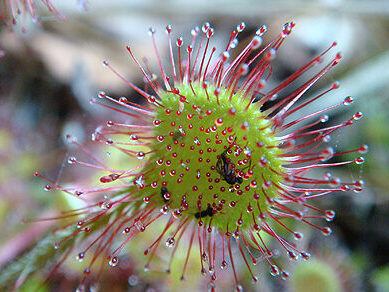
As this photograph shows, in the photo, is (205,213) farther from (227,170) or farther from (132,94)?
(132,94)

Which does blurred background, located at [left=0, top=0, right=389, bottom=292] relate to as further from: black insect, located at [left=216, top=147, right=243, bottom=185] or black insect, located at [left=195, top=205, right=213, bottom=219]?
black insect, located at [left=216, top=147, right=243, bottom=185]

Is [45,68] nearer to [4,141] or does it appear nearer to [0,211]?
[4,141]

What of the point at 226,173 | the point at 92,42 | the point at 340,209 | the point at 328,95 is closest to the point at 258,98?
the point at 226,173

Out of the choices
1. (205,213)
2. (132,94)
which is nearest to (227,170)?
(205,213)

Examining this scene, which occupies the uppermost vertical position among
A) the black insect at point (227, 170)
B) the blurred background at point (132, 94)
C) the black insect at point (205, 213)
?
the blurred background at point (132, 94)

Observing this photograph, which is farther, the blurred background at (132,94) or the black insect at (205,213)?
the blurred background at (132,94)

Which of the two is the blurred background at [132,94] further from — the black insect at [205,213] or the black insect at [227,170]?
the black insect at [227,170]

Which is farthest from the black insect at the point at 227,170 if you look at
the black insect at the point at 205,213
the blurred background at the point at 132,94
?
the blurred background at the point at 132,94
